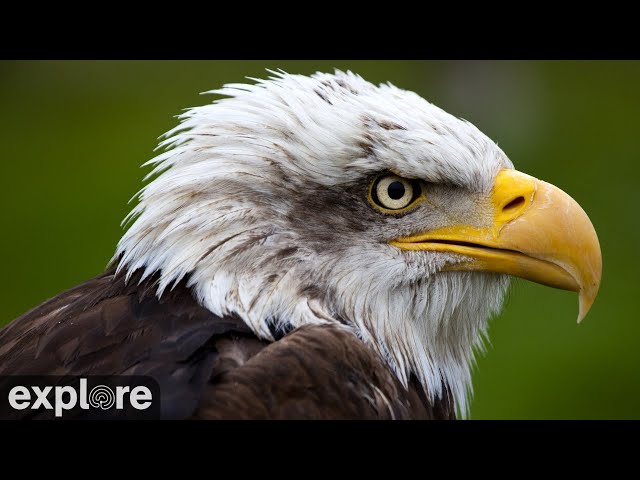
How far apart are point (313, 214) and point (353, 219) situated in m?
0.15

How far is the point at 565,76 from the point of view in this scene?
1399 cm

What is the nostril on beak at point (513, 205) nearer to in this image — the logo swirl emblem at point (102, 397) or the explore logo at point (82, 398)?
the explore logo at point (82, 398)

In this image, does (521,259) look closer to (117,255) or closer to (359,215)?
(359,215)

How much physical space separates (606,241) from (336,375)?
Result: 7.97 meters

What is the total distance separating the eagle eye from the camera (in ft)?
13.3

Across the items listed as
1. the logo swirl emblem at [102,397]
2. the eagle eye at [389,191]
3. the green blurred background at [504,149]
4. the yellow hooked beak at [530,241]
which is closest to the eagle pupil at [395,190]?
the eagle eye at [389,191]

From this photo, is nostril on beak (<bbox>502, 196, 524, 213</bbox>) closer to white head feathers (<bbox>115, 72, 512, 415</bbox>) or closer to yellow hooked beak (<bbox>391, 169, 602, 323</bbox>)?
yellow hooked beak (<bbox>391, 169, 602, 323</bbox>)

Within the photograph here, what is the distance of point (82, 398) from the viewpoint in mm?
3496

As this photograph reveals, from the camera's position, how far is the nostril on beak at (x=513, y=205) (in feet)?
13.4

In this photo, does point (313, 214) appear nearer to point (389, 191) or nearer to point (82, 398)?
point (389, 191)

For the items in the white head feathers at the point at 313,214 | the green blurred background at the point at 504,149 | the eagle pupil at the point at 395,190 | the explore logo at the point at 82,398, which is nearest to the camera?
the explore logo at the point at 82,398

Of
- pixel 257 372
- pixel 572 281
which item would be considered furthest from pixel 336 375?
pixel 572 281

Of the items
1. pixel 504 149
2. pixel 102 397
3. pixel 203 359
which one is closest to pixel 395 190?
pixel 203 359

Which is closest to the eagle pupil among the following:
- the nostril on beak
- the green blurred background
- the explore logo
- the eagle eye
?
the eagle eye
